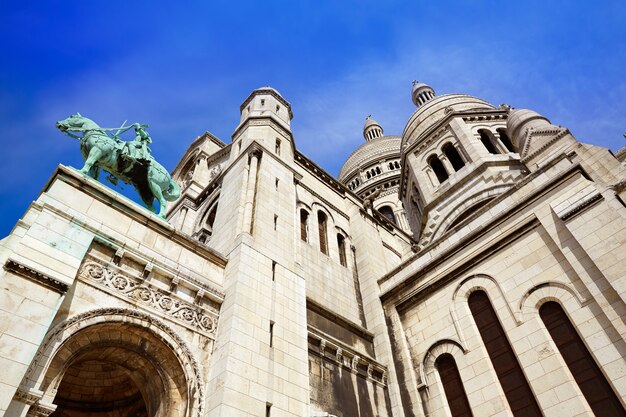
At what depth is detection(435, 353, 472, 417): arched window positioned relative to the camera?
12953 mm

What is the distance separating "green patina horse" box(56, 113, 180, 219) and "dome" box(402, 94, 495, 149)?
1989cm

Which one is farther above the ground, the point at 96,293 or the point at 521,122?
the point at 521,122

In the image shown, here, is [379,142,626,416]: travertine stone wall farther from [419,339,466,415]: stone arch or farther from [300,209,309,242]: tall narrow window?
[300,209,309,242]: tall narrow window

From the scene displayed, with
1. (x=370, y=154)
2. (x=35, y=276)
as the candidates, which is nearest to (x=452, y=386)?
(x=35, y=276)

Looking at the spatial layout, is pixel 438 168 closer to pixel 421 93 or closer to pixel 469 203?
pixel 469 203

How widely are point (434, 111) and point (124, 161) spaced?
23.9 meters

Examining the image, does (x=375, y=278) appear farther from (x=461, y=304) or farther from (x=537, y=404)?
(x=537, y=404)

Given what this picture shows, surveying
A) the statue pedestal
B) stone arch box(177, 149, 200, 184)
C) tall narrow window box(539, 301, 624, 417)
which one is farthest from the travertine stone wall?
stone arch box(177, 149, 200, 184)

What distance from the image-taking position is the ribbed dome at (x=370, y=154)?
51.6 metres

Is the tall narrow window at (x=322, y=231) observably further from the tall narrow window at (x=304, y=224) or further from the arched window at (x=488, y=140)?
the arched window at (x=488, y=140)

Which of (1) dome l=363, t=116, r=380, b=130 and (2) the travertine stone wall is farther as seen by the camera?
(1) dome l=363, t=116, r=380, b=130

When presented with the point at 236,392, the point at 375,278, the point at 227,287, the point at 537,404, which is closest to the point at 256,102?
the point at 375,278

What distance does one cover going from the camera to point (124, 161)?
1379 cm

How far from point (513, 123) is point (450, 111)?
7.24m
